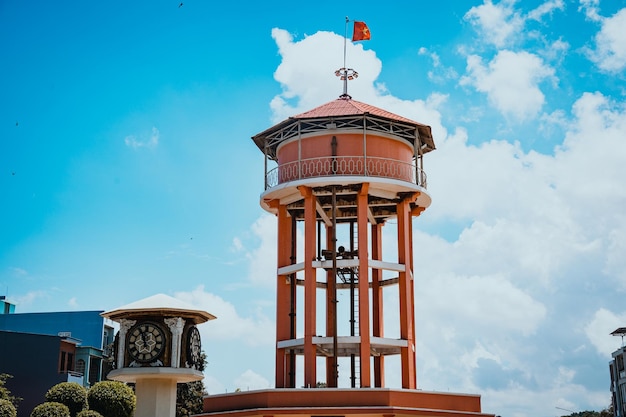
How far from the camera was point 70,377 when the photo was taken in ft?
184

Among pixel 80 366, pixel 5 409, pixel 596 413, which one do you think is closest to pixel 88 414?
pixel 5 409

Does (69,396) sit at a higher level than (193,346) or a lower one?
lower

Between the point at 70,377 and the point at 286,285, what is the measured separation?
25.2 m

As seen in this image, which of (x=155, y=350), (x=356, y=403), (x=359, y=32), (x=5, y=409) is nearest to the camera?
(x=155, y=350)

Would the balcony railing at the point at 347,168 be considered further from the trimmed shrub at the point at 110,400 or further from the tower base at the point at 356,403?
the trimmed shrub at the point at 110,400

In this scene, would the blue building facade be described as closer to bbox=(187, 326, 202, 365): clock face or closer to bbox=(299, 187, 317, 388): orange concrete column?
bbox=(299, 187, 317, 388): orange concrete column

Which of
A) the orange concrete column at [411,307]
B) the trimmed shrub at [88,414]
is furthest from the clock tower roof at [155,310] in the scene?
the trimmed shrub at [88,414]

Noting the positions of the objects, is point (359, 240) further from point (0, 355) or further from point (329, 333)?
point (0, 355)

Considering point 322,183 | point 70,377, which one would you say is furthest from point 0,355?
point 322,183

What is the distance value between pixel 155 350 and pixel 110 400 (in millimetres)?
23102

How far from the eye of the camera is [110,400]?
49.6 meters

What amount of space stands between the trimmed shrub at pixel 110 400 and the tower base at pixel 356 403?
62.0 ft

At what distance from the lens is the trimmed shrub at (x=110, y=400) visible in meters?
49.5

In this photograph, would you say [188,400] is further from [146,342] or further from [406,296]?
[146,342]
